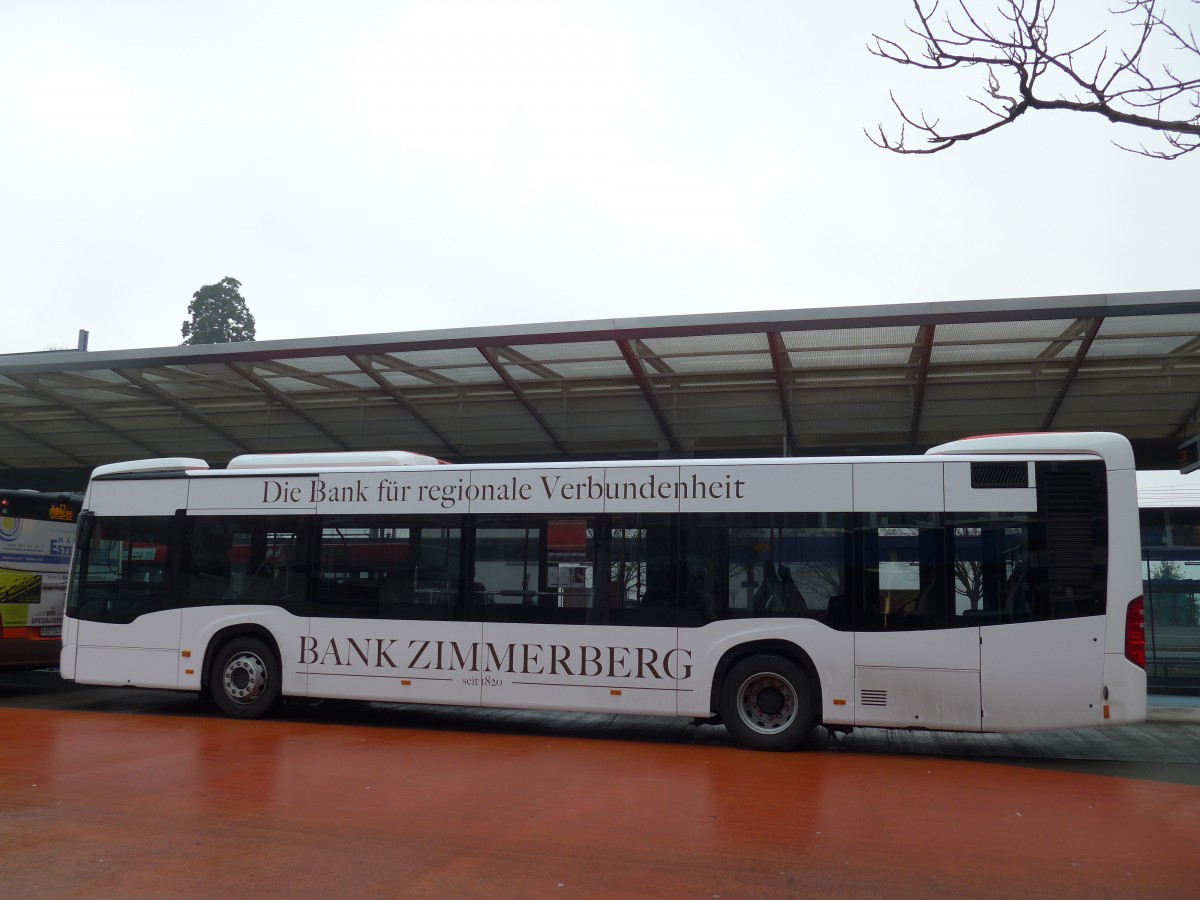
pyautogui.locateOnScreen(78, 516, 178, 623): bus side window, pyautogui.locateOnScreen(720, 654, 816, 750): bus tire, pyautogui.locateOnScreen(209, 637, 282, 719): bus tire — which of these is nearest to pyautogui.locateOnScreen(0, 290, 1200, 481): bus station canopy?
pyautogui.locateOnScreen(78, 516, 178, 623): bus side window

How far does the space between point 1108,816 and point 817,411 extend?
32.9 feet

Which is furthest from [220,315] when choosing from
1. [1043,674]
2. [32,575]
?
[1043,674]

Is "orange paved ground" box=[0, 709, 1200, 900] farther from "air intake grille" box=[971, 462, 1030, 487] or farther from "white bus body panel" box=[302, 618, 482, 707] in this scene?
"air intake grille" box=[971, 462, 1030, 487]

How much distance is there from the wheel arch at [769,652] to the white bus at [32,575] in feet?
30.6

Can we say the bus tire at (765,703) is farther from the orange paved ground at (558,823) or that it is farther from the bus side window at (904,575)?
the bus side window at (904,575)

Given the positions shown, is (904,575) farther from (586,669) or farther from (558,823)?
(558,823)

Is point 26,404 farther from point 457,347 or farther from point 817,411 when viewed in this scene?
point 817,411

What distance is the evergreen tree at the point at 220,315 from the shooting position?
63531mm

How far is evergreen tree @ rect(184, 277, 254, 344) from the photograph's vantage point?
208 ft

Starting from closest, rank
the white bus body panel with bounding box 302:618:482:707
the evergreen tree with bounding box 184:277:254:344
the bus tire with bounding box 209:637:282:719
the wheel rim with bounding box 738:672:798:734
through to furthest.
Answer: the wheel rim with bounding box 738:672:798:734 < the white bus body panel with bounding box 302:618:482:707 < the bus tire with bounding box 209:637:282:719 < the evergreen tree with bounding box 184:277:254:344

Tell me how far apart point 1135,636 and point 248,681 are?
9.39 meters

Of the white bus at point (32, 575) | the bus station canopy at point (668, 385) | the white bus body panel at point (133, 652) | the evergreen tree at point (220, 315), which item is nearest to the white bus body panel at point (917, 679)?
the bus station canopy at point (668, 385)

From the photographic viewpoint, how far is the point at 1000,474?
9.57m

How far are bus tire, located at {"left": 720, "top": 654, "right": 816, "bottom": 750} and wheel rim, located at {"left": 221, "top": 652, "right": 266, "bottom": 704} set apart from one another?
542cm
